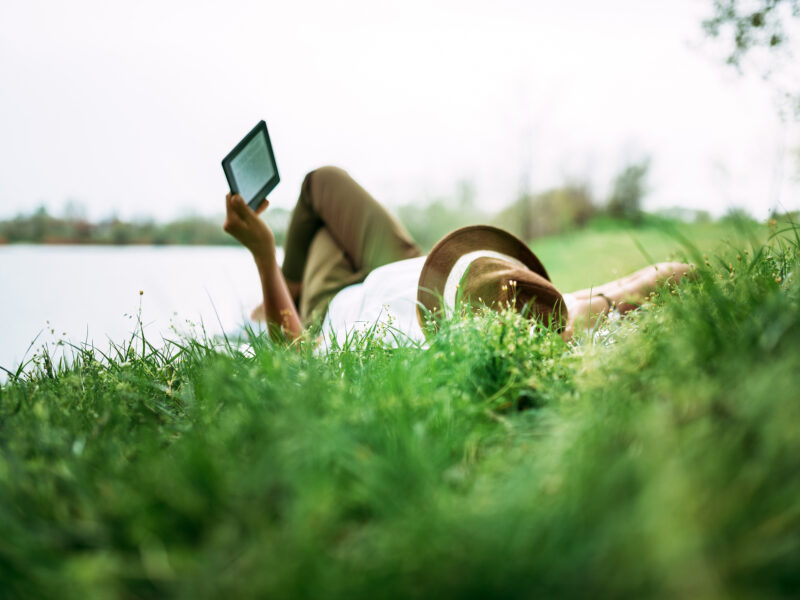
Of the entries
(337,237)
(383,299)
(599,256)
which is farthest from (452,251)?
(599,256)

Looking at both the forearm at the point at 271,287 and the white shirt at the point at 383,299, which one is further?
the forearm at the point at 271,287

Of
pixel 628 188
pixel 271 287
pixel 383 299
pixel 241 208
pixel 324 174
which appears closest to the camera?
pixel 241 208

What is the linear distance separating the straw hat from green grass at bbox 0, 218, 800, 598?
0.58 meters

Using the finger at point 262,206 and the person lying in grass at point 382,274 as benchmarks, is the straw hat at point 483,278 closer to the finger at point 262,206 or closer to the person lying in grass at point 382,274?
the person lying in grass at point 382,274

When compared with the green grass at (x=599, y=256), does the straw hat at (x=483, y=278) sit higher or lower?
higher

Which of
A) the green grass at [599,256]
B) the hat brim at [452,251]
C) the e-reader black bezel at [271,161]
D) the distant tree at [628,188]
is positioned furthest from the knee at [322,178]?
the distant tree at [628,188]

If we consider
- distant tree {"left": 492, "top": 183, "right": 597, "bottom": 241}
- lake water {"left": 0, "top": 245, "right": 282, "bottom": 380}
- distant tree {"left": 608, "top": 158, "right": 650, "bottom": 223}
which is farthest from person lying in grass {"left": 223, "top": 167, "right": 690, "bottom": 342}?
distant tree {"left": 608, "top": 158, "right": 650, "bottom": 223}

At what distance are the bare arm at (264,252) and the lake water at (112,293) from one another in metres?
0.09

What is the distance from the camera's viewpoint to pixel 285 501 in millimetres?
697

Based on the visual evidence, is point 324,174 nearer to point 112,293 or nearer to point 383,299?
point 383,299

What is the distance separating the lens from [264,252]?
2.64 meters

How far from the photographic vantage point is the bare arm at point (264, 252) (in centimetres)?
243

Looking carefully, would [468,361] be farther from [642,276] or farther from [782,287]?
[642,276]

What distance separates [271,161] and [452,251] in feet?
4.11
